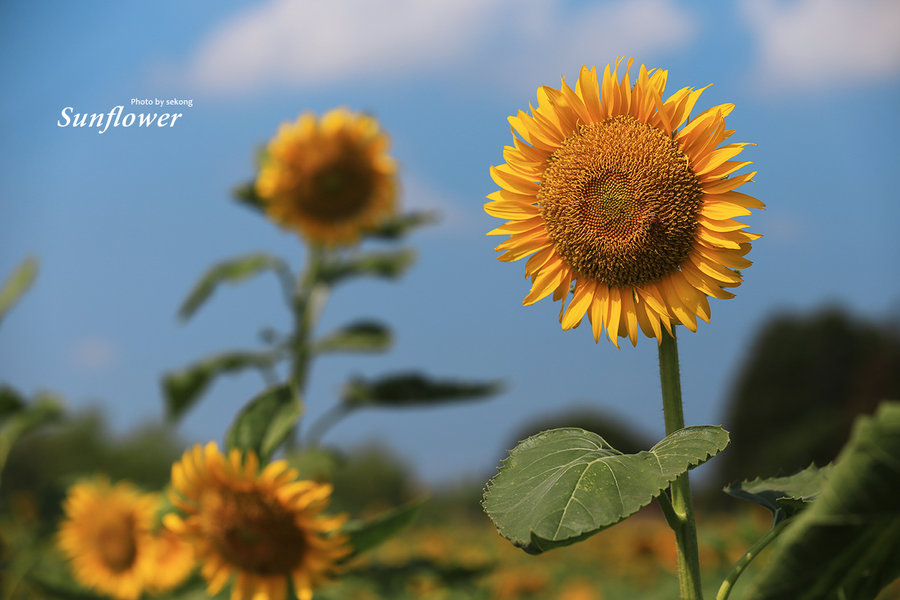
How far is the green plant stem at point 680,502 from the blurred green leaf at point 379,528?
0.67 m

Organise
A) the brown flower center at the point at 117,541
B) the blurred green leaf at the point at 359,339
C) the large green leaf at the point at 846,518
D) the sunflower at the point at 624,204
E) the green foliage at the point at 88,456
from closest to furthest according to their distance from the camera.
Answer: the large green leaf at the point at 846,518 → the sunflower at the point at 624,204 → the brown flower center at the point at 117,541 → the blurred green leaf at the point at 359,339 → the green foliage at the point at 88,456

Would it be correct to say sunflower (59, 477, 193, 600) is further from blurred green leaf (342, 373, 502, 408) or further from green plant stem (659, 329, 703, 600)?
green plant stem (659, 329, 703, 600)

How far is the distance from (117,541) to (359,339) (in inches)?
37.2

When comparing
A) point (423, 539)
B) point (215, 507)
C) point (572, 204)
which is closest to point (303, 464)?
point (215, 507)

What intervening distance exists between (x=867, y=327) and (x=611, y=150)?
656 inches

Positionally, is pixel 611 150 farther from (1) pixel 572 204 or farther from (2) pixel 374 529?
(2) pixel 374 529

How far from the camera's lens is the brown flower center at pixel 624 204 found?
98 cm

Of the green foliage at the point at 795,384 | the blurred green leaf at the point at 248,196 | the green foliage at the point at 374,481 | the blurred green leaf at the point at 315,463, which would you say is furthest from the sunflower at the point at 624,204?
the green foliage at the point at 795,384

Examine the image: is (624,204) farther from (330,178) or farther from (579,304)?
(330,178)

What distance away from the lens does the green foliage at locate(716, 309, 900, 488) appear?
44.1ft

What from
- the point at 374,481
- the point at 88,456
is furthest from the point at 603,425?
the point at 88,456

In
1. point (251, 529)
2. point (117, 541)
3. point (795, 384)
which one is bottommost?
point (795, 384)

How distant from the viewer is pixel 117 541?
2.45m

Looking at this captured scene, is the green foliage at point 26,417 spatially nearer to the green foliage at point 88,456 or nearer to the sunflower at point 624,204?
the sunflower at point 624,204
